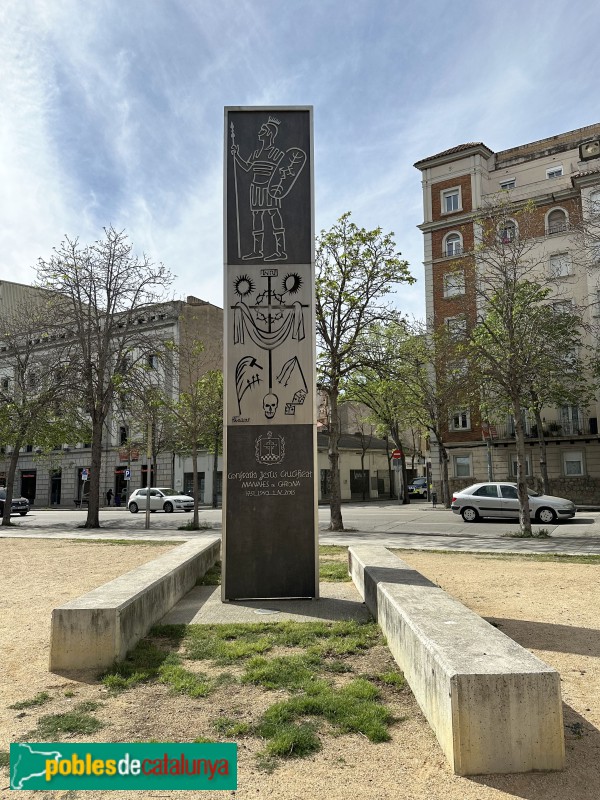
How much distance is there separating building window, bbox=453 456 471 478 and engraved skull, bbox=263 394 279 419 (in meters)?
32.0

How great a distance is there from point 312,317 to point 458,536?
1217 cm

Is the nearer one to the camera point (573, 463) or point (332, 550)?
point (332, 550)

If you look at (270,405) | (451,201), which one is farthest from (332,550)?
(451,201)

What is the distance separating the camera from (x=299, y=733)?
12.0 feet

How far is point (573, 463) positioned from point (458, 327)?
64.5ft

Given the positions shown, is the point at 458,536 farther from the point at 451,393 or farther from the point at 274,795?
the point at 274,795

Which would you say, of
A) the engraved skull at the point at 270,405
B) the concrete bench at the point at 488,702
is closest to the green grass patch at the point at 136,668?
the concrete bench at the point at 488,702

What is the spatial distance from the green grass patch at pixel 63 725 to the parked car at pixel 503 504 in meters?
20.0

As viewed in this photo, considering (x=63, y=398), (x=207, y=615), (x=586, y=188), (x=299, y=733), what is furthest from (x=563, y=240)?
(x=299, y=733)

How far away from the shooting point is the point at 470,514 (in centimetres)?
2378

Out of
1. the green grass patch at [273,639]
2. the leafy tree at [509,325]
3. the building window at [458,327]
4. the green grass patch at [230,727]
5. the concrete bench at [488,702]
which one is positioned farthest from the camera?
the building window at [458,327]

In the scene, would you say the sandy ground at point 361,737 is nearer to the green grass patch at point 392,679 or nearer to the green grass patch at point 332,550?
the green grass patch at point 392,679

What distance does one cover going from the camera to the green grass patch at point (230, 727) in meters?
3.71

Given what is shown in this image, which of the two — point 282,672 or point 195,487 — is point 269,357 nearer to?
point 282,672
